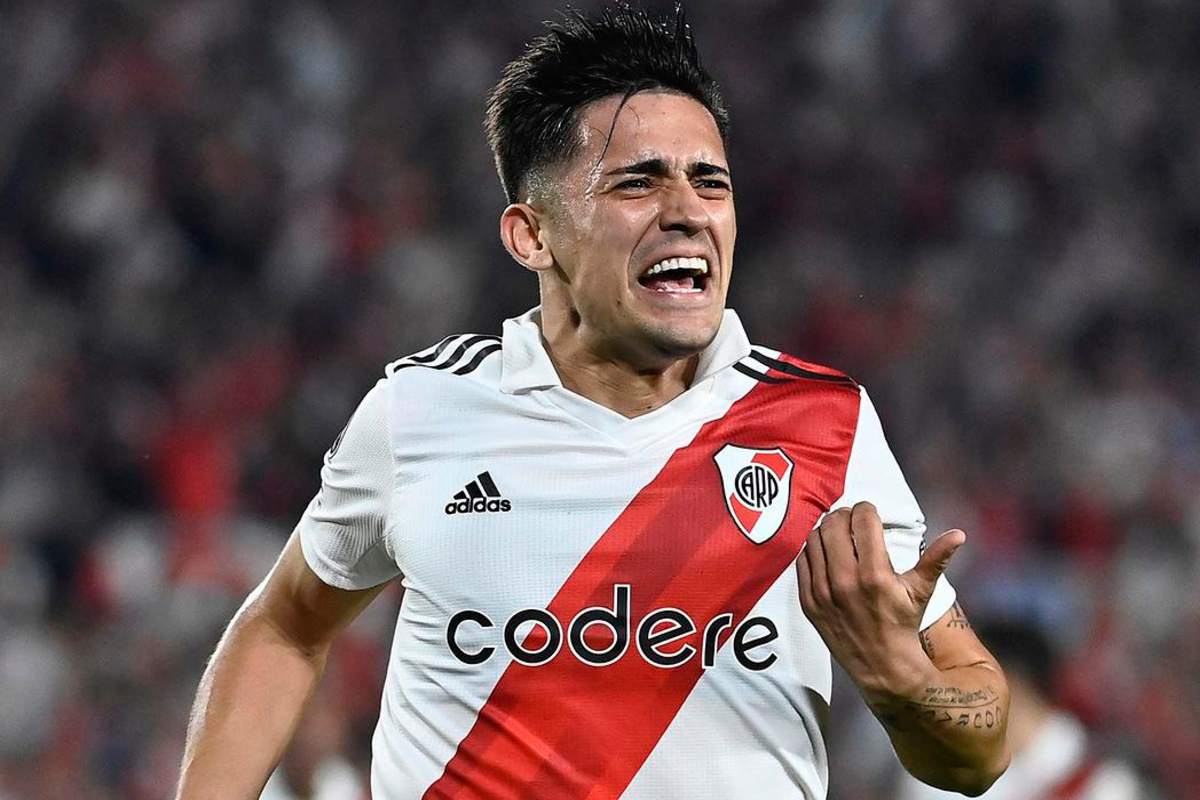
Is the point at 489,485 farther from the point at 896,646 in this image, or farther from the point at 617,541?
the point at 896,646

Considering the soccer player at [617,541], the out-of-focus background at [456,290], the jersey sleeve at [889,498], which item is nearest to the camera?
the soccer player at [617,541]

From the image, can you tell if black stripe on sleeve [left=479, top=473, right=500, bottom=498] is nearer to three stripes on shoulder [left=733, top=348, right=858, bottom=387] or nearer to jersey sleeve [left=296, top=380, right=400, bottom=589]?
jersey sleeve [left=296, top=380, right=400, bottom=589]

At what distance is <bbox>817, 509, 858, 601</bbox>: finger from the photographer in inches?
91.7

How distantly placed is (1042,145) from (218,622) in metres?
5.23

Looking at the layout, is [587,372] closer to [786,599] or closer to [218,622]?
[786,599]

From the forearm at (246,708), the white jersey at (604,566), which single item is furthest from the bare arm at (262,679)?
the white jersey at (604,566)

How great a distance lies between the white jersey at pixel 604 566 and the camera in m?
2.54

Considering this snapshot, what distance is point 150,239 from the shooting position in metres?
8.67

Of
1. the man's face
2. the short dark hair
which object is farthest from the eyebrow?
the short dark hair

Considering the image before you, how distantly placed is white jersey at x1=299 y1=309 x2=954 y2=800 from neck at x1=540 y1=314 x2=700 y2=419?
0.06 meters

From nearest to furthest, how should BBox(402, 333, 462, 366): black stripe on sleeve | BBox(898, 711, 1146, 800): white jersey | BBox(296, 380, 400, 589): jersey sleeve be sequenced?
1. BBox(296, 380, 400, 589): jersey sleeve
2. BBox(402, 333, 462, 366): black stripe on sleeve
3. BBox(898, 711, 1146, 800): white jersey

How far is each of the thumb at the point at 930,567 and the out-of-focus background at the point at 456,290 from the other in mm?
3797

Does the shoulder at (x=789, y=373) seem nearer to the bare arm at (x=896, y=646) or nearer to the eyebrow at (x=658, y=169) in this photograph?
the eyebrow at (x=658, y=169)

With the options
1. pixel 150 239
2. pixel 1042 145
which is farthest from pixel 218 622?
pixel 1042 145
